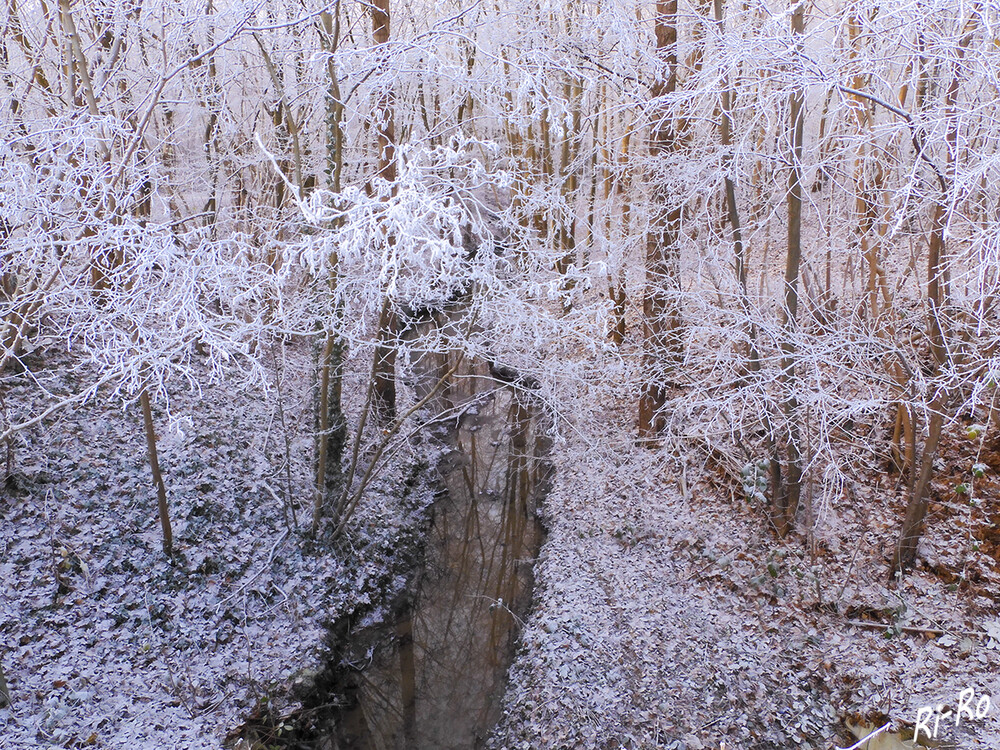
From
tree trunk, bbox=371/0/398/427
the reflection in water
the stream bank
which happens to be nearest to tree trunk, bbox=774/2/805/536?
the stream bank

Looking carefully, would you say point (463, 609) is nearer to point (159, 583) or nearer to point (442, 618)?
point (442, 618)

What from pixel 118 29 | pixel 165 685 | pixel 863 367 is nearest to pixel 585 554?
pixel 863 367

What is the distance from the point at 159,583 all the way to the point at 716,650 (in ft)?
20.3

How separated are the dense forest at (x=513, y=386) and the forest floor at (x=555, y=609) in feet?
0.12

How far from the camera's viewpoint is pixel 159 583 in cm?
696

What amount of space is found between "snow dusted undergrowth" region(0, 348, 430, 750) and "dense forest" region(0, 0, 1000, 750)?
0.12 ft

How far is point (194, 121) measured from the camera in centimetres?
1119

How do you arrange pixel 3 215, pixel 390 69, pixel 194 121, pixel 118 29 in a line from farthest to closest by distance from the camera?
pixel 194 121 → pixel 390 69 → pixel 118 29 → pixel 3 215

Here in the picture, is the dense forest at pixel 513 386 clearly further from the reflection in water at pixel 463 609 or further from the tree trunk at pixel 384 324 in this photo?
the tree trunk at pixel 384 324

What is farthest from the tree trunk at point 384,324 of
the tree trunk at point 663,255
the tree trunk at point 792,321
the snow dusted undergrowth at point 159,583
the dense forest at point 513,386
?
the tree trunk at point 792,321

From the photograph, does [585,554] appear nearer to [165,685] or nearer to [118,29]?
[165,685]

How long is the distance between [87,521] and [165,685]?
2269 mm

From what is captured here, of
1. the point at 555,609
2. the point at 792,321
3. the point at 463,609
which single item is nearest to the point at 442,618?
the point at 463,609

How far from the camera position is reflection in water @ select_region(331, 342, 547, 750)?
6.73m
